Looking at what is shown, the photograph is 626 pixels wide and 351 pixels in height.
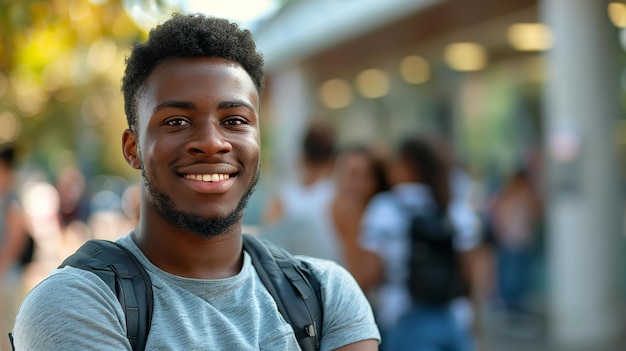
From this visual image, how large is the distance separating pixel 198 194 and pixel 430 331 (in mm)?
3651

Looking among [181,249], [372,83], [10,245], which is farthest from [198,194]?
[372,83]

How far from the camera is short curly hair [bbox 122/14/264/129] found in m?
2.05

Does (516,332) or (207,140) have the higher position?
(207,140)

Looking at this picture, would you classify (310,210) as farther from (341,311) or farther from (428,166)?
(341,311)

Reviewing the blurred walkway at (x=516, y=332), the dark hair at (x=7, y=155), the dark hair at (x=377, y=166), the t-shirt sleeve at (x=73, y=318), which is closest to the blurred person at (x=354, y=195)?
the dark hair at (x=377, y=166)

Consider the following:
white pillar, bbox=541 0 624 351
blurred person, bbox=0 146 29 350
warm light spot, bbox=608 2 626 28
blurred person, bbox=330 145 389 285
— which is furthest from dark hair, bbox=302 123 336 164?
warm light spot, bbox=608 2 626 28

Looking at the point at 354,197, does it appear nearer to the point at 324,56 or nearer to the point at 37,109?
the point at 324,56

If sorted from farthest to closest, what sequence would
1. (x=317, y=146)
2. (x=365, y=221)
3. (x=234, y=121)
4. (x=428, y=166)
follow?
(x=317, y=146), (x=365, y=221), (x=428, y=166), (x=234, y=121)

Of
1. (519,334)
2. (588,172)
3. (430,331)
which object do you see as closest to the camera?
(430,331)

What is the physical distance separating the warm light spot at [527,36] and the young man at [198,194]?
1125 cm

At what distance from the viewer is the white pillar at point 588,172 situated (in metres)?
9.43

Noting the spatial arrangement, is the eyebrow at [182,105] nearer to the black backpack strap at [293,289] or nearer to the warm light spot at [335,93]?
the black backpack strap at [293,289]

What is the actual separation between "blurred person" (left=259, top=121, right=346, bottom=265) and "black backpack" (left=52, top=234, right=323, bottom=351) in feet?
9.99

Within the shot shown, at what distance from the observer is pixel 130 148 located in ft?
7.08
